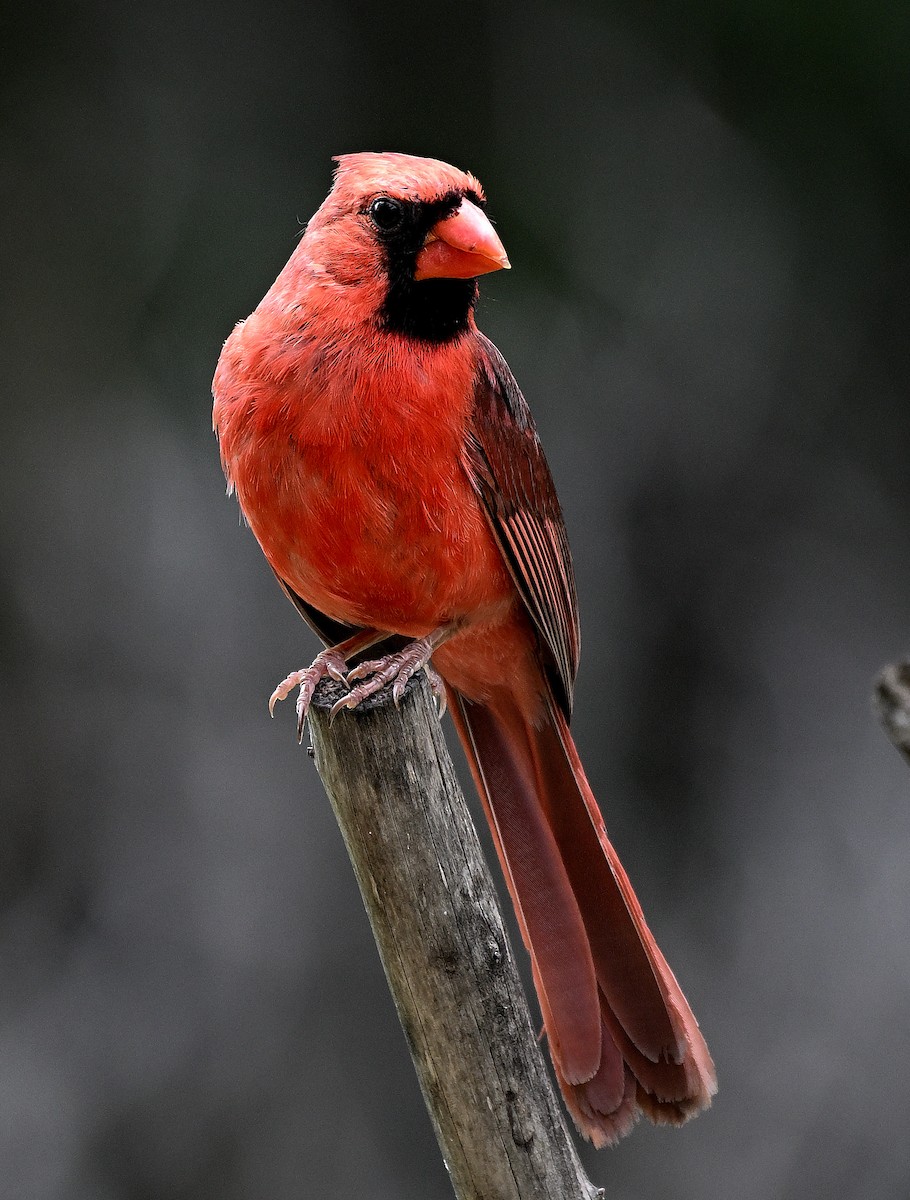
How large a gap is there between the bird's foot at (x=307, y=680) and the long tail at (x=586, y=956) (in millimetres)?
352

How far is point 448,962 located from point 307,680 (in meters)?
0.50

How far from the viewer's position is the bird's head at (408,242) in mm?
1968

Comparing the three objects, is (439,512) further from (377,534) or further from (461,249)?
(461,249)

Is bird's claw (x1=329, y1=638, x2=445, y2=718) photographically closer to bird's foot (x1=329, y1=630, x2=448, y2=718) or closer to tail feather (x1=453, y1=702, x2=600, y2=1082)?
bird's foot (x1=329, y1=630, x2=448, y2=718)

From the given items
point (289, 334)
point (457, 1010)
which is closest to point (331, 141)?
point (289, 334)

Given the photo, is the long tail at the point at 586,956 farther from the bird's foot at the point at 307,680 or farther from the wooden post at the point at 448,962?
the bird's foot at the point at 307,680

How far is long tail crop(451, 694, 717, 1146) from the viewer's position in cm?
211

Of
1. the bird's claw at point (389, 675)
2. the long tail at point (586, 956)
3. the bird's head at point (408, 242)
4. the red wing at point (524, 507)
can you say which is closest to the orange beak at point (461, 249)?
the bird's head at point (408, 242)

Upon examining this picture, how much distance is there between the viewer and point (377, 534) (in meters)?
2.02

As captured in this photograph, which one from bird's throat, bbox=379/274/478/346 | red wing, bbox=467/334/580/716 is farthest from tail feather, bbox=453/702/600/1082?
A: bird's throat, bbox=379/274/478/346

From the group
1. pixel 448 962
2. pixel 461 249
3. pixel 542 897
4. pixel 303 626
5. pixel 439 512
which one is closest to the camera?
pixel 448 962

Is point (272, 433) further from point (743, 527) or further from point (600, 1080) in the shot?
point (743, 527)

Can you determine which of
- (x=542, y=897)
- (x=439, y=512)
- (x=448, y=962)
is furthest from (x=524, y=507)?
(x=448, y=962)

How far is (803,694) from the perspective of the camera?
3.31 metres
